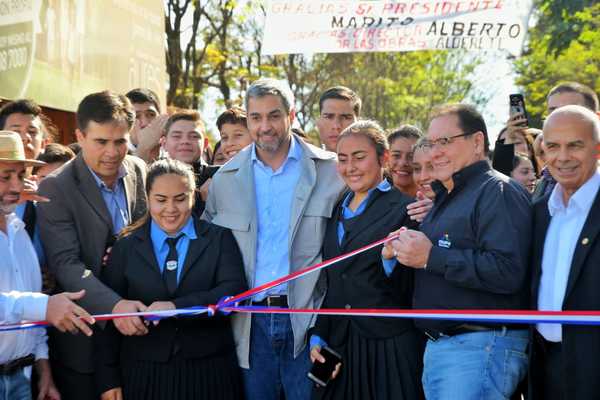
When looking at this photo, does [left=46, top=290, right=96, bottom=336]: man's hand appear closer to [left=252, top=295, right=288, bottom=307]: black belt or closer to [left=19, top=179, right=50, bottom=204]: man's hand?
[left=19, top=179, right=50, bottom=204]: man's hand

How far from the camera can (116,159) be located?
490cm

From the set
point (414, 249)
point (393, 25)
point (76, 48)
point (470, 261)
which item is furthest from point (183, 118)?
point (76, 48)

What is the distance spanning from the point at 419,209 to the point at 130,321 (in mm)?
1751

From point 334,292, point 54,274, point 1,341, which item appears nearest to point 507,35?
point 334,292

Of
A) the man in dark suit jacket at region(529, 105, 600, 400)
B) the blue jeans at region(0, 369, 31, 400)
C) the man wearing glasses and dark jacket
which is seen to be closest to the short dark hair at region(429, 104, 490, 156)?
the man wearing glasses and dark jacket

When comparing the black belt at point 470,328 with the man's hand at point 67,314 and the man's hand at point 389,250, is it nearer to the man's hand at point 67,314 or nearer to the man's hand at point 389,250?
the man's hand at point 389,250

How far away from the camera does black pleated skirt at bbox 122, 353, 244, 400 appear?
438 cm

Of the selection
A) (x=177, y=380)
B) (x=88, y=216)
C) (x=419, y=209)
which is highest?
(x=419, y=209)

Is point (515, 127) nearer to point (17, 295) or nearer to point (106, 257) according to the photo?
point (106, 257)

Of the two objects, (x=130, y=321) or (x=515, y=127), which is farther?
(x=515, y=127)

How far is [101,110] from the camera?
16.0 ft

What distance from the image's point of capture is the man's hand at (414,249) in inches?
151

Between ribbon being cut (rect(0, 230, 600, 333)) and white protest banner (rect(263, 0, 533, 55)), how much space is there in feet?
18.0

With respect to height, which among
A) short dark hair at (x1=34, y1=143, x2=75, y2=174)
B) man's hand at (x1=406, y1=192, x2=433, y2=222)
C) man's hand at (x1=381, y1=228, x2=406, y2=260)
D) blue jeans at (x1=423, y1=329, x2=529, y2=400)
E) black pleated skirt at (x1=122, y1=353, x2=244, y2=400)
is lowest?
black pleated skirt at (x1=122, y1=353, x2=244, y2=400)
